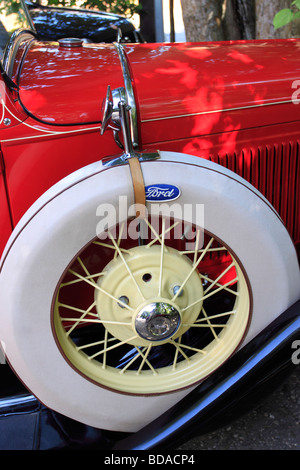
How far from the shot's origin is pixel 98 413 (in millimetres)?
1568

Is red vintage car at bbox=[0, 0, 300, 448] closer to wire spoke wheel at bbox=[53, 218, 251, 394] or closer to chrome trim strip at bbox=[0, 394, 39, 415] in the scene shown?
wire spoke wheel at bbox=[53, 218, 251, 394]

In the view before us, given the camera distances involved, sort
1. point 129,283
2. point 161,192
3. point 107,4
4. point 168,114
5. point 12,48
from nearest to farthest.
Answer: point 161,192, point 129,283, point 168,114, point 12,48, point 107,4

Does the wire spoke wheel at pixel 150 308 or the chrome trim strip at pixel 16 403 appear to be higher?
the wire spoke wheel at pixel 150 308

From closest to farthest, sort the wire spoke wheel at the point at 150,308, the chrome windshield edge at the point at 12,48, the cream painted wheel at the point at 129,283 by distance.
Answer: the cream painted wheel at the point at 129,283 → the wire spoke wheel at the point at 150,308 → the chrome windshield edge at the point at 12,48

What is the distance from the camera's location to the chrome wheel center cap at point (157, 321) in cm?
147

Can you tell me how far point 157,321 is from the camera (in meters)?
1.48

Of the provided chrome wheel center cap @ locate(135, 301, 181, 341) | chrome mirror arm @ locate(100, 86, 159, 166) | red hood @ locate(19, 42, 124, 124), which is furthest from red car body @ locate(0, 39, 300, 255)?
chrome wheel center cap @ locate(135, 301, 181, 341)

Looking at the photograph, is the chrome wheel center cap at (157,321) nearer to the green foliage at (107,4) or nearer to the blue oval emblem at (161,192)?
the blue oval emblem at (161,192)

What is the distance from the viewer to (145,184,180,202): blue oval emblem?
1.39 metres

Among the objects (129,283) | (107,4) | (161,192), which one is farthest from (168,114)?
(107,4)

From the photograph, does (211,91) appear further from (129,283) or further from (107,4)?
(107,4)

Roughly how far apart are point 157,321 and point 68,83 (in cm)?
89

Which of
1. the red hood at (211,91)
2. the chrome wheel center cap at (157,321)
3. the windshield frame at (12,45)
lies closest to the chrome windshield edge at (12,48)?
the windshield frame at (12,45)

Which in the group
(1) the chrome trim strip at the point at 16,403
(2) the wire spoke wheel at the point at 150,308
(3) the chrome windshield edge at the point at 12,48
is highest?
(3) the chrome windshield edge at the point at 12,48
